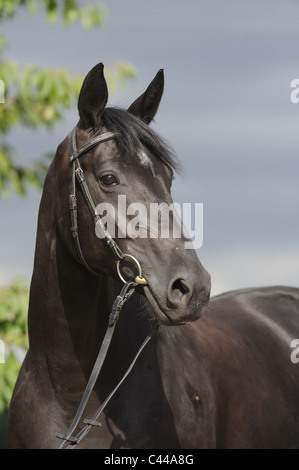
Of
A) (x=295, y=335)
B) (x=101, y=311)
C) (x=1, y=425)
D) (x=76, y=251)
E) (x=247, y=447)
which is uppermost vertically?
(x=76, y=251)

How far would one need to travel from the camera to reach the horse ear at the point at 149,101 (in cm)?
458

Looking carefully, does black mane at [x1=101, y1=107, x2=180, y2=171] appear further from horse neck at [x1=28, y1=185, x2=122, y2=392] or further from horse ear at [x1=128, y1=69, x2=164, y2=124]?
horse neck at [x1=28, y1=185, x2=122, y2=392]

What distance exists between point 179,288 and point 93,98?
1093 millimetres

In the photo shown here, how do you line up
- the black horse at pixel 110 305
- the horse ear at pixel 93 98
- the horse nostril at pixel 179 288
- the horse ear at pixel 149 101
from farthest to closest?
the horse ear at pixel 149 101 → the horse ear at pixel 93 98 → the black horse at pixel 110 305 → the horse nostril at pixel 179 288

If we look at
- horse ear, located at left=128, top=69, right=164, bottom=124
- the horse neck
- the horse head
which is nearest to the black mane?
the horse head

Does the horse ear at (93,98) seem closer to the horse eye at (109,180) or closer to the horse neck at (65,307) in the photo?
the horse eye at (109,180)

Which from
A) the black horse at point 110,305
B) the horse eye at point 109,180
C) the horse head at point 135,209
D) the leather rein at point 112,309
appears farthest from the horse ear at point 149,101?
the horse eye at point 109,180

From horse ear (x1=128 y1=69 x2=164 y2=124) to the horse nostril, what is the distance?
113 centimetres

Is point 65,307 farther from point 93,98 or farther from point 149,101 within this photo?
point 149,101

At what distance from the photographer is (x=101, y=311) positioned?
4324 mm

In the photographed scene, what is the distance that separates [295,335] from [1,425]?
14.7 meters

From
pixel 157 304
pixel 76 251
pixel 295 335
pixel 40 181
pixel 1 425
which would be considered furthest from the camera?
pixel 1 425
